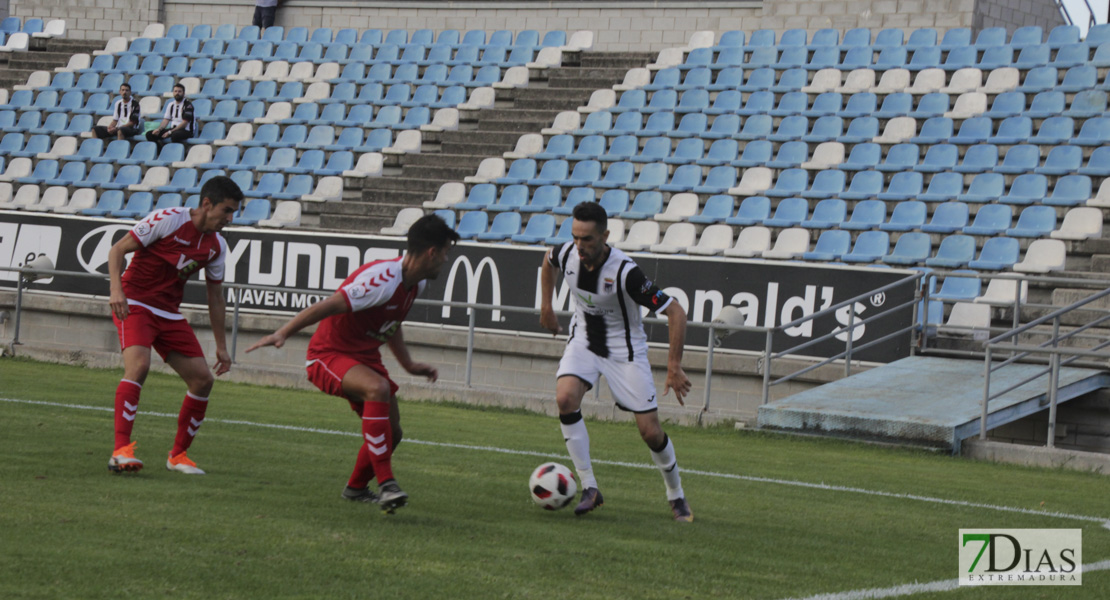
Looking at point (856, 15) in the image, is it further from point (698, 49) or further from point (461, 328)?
point (461, 328)

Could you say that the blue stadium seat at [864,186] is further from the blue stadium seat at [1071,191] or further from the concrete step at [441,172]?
the concrete step at [441,172]

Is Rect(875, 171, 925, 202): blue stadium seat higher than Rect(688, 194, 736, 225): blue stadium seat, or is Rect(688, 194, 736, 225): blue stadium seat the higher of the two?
Rect(875, 171, 925, 202): blue stadium seat

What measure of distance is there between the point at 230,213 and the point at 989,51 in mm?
14836

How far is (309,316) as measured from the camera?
689cm

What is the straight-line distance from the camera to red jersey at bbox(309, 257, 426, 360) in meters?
7.22

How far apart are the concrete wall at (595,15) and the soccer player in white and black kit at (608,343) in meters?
15.6

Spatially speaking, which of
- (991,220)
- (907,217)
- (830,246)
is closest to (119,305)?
(830,246)

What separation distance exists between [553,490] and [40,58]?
2471cm

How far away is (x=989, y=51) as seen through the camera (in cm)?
2012

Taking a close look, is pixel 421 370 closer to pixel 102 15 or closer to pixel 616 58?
pixel 616 58

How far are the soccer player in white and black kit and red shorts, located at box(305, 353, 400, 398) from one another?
1325 millimetres

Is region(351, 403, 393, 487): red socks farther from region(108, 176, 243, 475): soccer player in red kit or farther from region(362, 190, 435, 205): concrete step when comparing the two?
region(362, 190, 435, 205): concrete step

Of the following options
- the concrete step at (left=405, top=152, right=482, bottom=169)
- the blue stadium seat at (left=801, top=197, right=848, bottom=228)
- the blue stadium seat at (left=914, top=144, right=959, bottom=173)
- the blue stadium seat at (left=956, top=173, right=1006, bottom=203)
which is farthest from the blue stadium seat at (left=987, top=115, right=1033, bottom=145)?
the concrete step at (left=405, top=152, right=482, bottom=169)

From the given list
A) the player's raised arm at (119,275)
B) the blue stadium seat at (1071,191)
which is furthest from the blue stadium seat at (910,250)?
the player's raised arm at (119,275)
